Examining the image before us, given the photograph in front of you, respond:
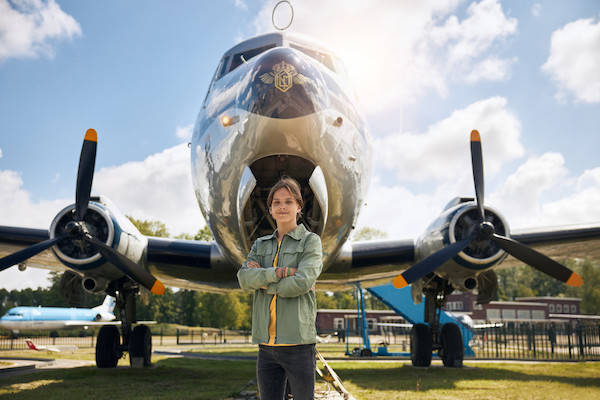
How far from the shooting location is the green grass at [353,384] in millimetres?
7414

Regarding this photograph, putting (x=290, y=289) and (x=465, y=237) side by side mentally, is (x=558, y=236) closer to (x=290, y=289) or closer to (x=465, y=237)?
(x=465, y=237)

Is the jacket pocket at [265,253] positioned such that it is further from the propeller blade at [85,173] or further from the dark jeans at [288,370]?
the propeller blade at [85,173]

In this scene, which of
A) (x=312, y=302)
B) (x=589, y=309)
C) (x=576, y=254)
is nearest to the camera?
(x=312, y=302)

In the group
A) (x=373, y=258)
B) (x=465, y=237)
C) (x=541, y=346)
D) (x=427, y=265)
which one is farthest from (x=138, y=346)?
(x=541, y=346)

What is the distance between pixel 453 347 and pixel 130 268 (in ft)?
25.7

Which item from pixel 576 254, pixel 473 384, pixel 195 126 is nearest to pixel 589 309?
pixel 576 254

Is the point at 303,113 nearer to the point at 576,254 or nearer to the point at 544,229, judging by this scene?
the point at 544,229

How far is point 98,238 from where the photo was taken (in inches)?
363

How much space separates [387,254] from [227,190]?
5.96 meters

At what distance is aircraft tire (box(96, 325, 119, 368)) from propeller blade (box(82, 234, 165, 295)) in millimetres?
3681

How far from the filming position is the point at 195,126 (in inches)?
284

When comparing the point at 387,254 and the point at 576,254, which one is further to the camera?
the point at 576,254

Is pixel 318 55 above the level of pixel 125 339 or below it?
above

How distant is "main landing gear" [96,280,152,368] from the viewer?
439 inches
